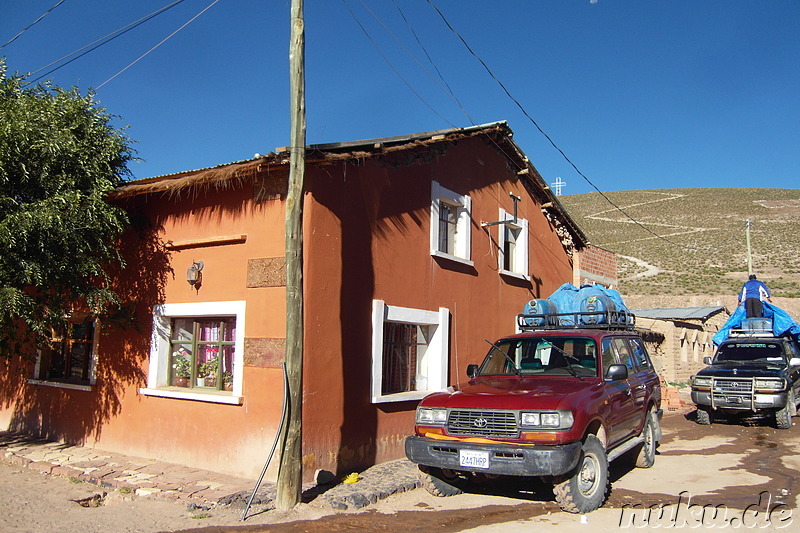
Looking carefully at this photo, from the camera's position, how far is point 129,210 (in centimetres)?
988

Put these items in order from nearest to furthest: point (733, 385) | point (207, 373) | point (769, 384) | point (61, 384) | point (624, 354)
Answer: point (624, 354)
point (207, 373)
point (61, 384)
point (769, 384)
point (733, 385)

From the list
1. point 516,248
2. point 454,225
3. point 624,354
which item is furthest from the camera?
point 516,248

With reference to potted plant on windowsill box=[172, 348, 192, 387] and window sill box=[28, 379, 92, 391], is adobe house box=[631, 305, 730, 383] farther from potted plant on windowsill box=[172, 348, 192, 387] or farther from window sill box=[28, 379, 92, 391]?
window sill box=[28, 379, 92, 391]

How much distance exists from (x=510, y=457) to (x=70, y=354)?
8427 millimetres

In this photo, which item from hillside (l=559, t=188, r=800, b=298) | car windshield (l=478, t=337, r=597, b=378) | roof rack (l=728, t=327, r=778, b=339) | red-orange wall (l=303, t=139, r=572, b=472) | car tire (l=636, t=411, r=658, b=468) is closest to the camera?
car windshield (l=478, t=337, r=597, b=378)

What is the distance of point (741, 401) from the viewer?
42.0 feet

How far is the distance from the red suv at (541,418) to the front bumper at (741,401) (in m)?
5.56

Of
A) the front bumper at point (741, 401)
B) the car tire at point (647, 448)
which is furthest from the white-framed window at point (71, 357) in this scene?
the front bumper at point (741, 401)

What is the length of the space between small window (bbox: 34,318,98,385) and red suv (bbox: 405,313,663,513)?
21.0 feet

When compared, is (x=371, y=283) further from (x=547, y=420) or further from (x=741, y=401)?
(x=741, y=401)

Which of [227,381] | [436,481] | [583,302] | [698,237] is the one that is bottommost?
[436,481]

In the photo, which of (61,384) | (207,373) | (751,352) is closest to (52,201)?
(207,373)

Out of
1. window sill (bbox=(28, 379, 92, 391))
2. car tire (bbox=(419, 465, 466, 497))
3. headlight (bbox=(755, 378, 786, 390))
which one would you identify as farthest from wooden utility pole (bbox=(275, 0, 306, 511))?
headlight (bbox=(755, 378, 786, 390))

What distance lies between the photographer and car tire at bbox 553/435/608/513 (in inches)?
247
